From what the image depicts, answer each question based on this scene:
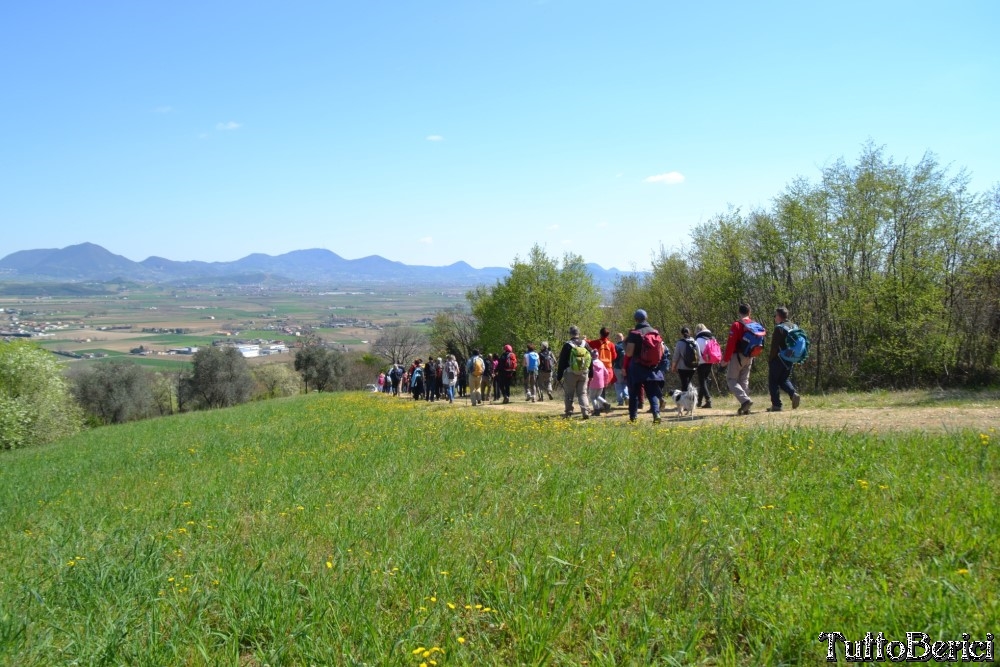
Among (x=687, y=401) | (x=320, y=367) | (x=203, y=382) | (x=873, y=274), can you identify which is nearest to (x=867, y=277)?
(x=873, y=274)

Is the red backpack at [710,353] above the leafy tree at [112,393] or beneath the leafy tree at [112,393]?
above

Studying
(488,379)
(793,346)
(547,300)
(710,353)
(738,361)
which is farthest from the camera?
(547,300)

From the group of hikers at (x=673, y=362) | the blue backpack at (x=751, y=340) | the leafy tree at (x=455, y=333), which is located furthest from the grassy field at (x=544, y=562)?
the leafy tree at (x=455, y=333)

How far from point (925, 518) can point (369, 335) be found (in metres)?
145

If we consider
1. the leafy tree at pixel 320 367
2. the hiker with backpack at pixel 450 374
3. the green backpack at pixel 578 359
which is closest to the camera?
the green backpack at pixel 578 359

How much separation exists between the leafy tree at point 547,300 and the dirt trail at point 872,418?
1603 inches

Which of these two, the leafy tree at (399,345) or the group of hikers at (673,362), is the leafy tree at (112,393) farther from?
the group of hikers at (673,362)

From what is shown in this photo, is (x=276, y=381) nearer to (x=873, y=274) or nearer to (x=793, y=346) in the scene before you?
(x=873, y=274)

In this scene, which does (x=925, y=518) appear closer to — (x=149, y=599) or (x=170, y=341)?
(x=149, y=599)

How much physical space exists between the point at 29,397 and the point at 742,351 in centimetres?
4276

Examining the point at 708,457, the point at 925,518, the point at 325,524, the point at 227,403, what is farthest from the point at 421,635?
the point at 227,403

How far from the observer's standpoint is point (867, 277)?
91.1 ft

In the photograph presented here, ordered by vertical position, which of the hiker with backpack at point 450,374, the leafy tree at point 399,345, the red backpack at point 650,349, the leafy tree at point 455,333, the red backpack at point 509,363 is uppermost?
the red backpack at point 650,349

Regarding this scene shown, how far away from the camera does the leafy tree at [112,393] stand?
67.8 m
